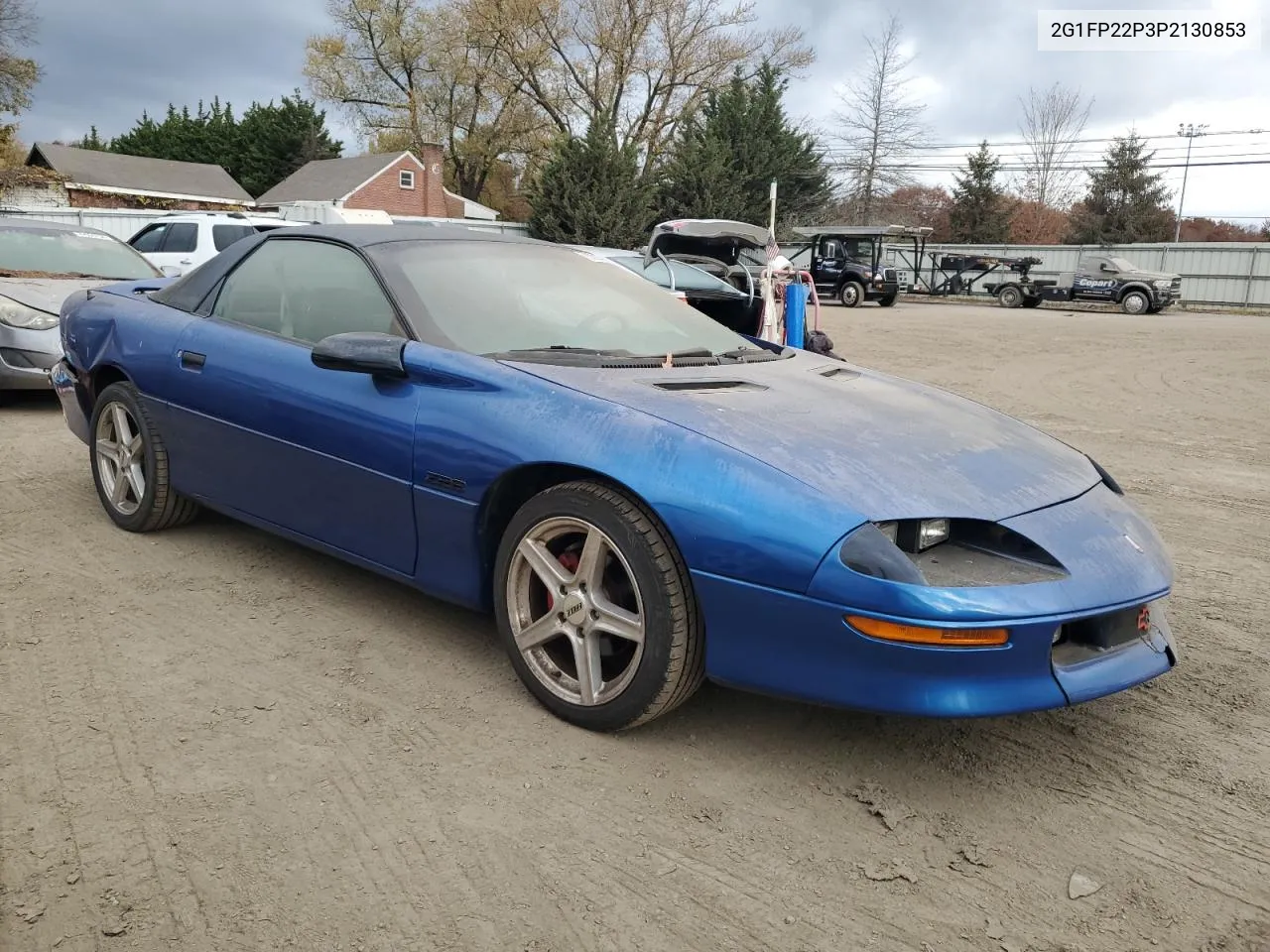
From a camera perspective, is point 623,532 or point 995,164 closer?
point 623,532

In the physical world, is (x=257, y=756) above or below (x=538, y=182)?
below

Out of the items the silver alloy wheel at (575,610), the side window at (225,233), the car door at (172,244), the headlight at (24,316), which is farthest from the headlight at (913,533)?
the side window at (225,233)

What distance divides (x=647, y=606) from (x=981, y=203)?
4777 centimetres

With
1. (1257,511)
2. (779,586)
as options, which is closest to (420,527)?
(779,586)

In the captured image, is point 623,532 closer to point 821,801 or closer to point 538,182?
point 821,801

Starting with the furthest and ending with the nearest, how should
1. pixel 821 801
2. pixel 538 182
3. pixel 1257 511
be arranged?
1. pixel 538 182
2. pixel 1257 511
3. pixel 821 801

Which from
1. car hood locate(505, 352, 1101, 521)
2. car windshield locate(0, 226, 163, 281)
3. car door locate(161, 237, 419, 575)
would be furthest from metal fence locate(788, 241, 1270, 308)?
car hood locate(505, 352, 1101, 521)

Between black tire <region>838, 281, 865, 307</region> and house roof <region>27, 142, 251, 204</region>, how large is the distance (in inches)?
1216

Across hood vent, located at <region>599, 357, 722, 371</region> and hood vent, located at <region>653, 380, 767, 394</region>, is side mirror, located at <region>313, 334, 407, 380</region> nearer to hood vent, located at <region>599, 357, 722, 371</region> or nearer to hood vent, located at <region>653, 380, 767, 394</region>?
hood vent, located at <region>599, 357, 722, 371</region>

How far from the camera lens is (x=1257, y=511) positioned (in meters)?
5.32

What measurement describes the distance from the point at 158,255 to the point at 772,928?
13.0 m

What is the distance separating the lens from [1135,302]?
26.5 m

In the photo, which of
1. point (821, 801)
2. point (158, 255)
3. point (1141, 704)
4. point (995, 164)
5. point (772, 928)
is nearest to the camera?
point (772, 928)

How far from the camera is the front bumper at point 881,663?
7.37 ft
